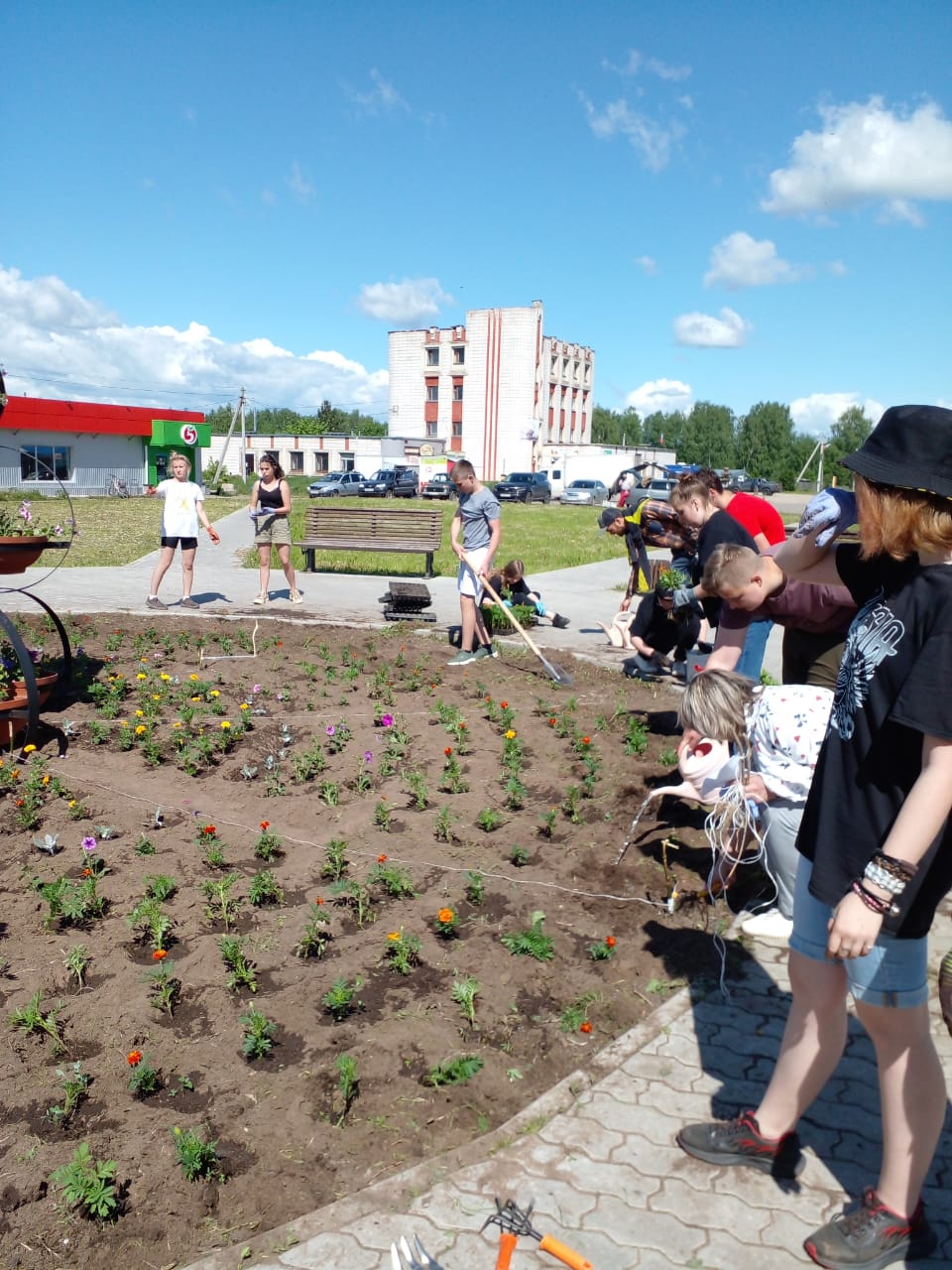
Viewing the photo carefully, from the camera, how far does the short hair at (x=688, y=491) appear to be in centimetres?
559

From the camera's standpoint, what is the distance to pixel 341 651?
8430 mm

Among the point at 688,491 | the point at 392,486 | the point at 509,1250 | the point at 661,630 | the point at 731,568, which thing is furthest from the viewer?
the point at 392,486

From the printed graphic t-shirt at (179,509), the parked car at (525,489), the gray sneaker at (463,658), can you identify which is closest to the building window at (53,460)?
the parked car at (525,489)

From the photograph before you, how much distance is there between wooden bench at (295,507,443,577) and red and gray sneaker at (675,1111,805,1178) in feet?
39.0

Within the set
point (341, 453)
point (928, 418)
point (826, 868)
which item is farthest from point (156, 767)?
point (341, 453)

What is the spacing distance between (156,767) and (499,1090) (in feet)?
10.7

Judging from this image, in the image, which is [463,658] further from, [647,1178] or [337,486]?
[337,486]

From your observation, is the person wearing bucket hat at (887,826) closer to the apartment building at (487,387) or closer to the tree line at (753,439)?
the apartment building at (487,387)

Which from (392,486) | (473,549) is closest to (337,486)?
(392,486)

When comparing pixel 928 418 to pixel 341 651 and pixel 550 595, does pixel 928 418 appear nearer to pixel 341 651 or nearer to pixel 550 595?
pixel 341 651

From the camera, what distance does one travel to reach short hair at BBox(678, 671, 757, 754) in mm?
3752

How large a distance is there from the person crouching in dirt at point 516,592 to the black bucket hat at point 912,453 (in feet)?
26.1

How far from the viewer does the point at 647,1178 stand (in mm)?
2594

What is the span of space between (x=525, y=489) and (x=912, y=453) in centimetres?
4628
